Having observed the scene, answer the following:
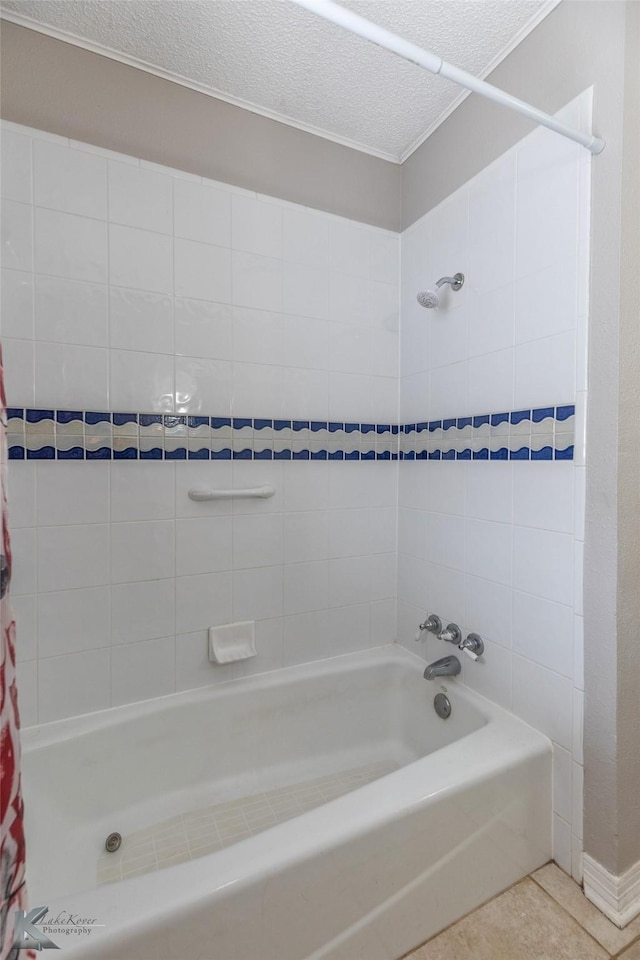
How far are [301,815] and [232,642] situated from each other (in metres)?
0.64

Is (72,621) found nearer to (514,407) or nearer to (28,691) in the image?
(28,691)

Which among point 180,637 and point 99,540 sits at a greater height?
point 99,540

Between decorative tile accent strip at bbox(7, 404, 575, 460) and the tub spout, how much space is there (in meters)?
0.71

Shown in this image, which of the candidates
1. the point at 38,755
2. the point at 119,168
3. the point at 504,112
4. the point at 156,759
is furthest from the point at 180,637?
the point at 504,112

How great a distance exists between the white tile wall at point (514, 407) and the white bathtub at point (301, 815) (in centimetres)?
15

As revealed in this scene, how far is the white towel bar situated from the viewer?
1.48 m

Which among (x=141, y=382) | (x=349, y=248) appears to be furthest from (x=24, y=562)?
(x=349, y=248)

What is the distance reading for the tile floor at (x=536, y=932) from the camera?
1.01 metres

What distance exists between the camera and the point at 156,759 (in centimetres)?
142

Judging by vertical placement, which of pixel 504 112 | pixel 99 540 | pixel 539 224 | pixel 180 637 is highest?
pixel 504 112

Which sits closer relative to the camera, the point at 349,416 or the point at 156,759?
the point at 156,759

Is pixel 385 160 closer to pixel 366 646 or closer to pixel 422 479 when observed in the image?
pixel 422 479

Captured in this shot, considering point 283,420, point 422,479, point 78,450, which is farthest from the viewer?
point 422,479

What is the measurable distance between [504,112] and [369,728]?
2.16 m
